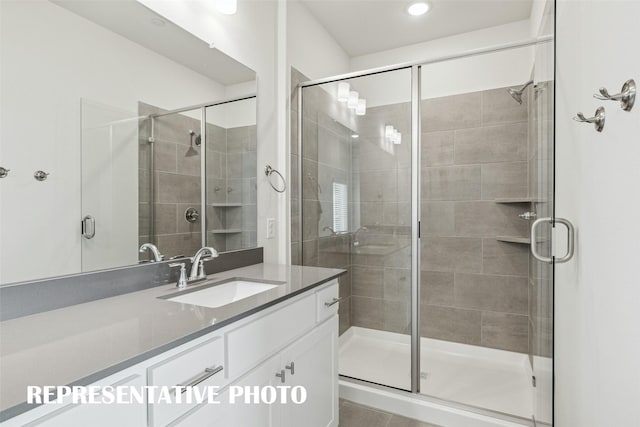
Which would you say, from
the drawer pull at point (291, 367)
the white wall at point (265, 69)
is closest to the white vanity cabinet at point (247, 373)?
the drawer pull at point (291, 367)

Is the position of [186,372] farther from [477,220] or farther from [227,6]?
[477,220]

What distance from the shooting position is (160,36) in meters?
1.50

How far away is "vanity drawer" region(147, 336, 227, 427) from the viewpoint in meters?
0.80

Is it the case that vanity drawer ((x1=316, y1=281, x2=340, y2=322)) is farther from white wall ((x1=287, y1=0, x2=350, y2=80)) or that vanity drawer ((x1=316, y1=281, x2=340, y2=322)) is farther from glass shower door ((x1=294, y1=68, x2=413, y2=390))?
white wall ((x1=287, y1=0, x2=350, y2=80))

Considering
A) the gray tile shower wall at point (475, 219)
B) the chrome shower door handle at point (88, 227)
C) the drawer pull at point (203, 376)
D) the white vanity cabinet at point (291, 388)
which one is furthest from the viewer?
the gray tile shower wall at point (475, 219)

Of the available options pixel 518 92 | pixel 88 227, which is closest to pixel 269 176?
pixel 88 227

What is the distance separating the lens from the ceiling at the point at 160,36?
125 centimetres

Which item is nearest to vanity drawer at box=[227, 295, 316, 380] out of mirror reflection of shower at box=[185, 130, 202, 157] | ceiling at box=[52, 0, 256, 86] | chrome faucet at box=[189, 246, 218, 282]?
chrome faucet at box=[189, 246, 218, 282]

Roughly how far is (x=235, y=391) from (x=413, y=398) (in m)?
1.41

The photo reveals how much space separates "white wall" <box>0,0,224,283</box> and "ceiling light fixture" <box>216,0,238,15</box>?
0.69 meters

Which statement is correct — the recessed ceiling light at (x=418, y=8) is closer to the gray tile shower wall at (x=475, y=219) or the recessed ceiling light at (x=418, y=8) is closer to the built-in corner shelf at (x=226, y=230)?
the gray tile shower wall at (x=475, y=219)

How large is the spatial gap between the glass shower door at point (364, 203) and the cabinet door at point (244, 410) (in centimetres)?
121

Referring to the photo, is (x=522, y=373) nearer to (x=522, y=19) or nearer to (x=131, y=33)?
(x=522, y=19)

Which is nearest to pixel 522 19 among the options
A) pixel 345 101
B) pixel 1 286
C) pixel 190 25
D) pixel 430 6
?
pixel 430 6
